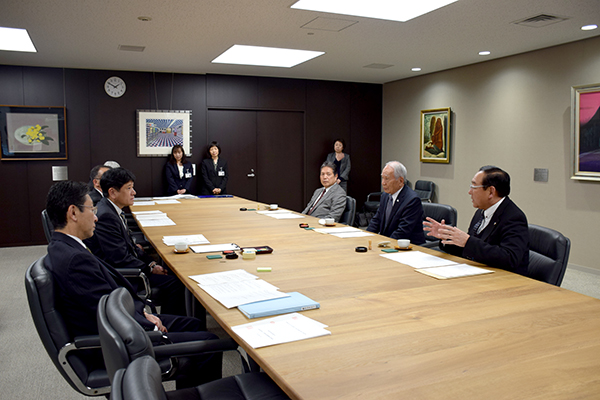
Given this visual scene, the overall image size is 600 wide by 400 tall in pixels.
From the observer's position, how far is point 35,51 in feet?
21.9

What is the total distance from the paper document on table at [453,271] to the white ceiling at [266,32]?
2.97 meters

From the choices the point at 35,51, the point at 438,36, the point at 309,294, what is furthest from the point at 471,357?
the point at 35,51

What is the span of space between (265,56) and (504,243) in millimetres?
5835

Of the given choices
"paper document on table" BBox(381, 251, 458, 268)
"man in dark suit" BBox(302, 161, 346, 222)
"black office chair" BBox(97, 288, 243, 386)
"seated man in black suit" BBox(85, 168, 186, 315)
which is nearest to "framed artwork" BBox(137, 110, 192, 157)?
"man in dark suit" BBox(302, 161, 346, 222)

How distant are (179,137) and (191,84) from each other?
0.99 metres

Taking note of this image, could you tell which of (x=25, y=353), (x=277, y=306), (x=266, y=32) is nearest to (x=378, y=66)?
(x=266, y=32)

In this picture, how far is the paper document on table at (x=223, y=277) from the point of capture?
7.64ft

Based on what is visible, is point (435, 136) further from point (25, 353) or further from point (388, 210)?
point (25, 353)

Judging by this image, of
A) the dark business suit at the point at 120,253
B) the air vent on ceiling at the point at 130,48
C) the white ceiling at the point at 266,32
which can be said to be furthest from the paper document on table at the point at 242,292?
the air vent on ceiling at the point at 130,48

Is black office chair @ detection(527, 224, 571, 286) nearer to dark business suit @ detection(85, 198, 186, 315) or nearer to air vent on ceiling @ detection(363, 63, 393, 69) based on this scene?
dark business suit @ detection(85, 198, 186, 315)

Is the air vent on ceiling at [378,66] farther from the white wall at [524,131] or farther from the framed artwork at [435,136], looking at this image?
the framed artwork at [435,136]

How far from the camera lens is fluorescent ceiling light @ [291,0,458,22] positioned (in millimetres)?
4580

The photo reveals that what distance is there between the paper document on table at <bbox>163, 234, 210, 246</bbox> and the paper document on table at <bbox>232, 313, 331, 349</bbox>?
1.66m

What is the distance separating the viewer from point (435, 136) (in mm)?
8508
